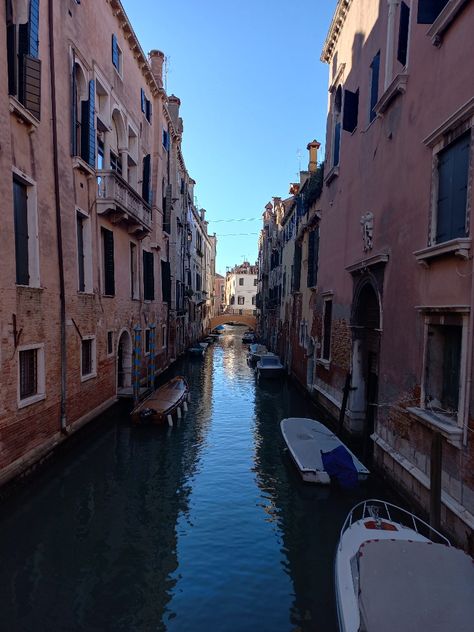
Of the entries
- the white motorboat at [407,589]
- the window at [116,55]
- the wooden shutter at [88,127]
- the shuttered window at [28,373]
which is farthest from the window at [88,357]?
the window at [116,55]

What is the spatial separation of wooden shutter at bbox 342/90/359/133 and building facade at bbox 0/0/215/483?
690cm

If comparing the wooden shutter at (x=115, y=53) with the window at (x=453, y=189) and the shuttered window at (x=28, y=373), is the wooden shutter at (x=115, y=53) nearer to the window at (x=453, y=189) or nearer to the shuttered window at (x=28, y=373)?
the shuttered window at (x=28, y=373)

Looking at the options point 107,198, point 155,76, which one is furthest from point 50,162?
point 155,76

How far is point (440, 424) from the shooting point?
6391 mm

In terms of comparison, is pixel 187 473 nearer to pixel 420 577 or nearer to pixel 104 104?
pixel 420 577

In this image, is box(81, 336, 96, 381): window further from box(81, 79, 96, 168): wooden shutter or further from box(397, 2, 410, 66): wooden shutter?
box(397, 2, 410, 66): wooden shutter

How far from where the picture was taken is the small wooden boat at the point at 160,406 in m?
13.9

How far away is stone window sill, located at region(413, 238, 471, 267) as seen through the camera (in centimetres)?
596

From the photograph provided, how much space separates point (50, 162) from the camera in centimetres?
987

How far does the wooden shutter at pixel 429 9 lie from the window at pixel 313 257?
34.5 feet

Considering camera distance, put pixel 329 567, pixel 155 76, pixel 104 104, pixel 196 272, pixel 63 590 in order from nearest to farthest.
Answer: pixel 63 590 < pixel 329 567 < pixel 104 104 < pixel 155 76 < pixel 196 272

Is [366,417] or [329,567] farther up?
[366,417]

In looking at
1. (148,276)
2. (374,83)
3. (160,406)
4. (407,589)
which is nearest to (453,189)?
(407,589)

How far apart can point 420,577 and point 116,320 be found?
40.8ft
